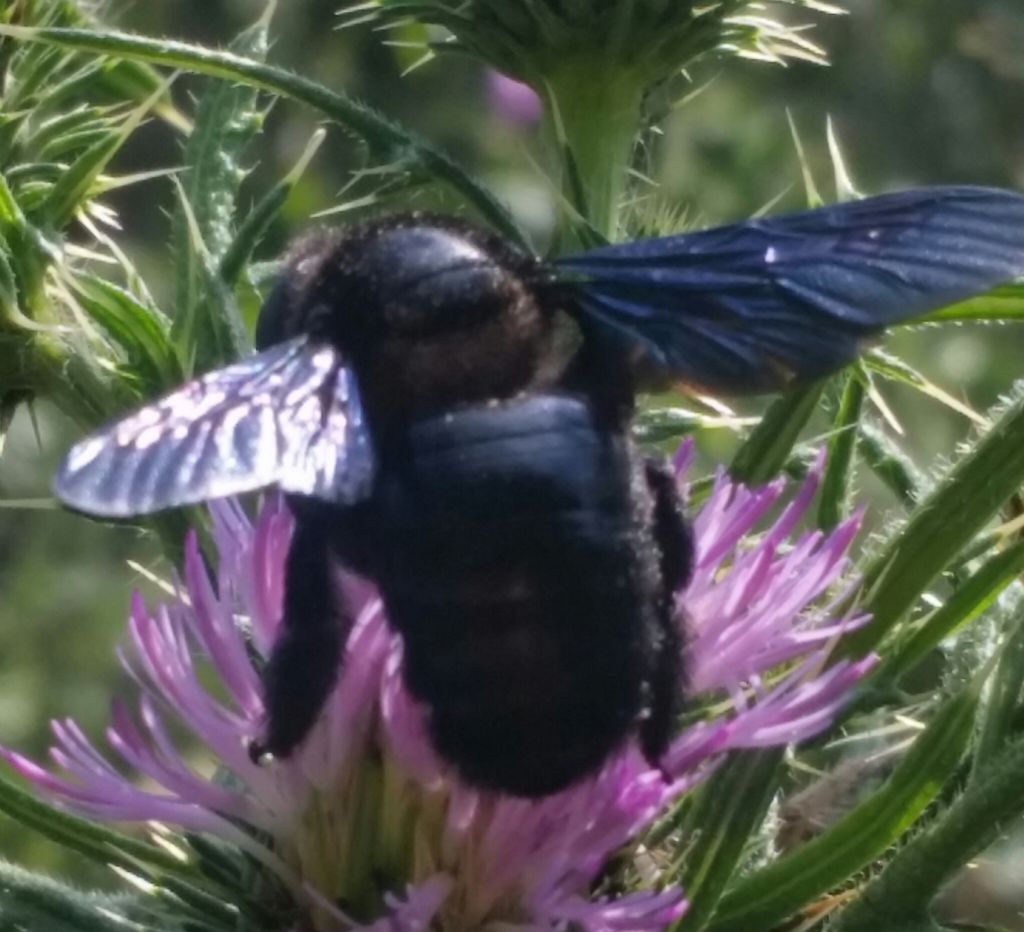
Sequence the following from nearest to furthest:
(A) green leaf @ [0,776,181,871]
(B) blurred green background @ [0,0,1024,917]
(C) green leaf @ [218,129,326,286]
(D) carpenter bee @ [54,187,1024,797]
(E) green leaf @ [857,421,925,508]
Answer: (D) carpenter bee @ [54,187,1024,797] < (A) green leaf @ [0,776,181,871] < (C) green leaf @ [218,129,326,286] < (E) green leaf @ [857,421,925,508] < (B) blurred green background @ [0,0,1024,917]

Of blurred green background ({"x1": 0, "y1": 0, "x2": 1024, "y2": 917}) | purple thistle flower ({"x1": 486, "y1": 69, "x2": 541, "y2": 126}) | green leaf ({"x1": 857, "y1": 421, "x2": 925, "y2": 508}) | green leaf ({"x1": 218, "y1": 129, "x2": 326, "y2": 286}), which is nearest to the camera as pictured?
green leaf ({"x1": 218, "y1": 129, "x2": 326, "y2": 286})

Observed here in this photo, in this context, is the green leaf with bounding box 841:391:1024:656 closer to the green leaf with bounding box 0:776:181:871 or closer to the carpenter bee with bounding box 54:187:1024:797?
the carpenter bee with bounding box 54:187:1024:797

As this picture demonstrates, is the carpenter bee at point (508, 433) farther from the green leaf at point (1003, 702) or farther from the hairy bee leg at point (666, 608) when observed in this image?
the green leaf at point (1003, 702)

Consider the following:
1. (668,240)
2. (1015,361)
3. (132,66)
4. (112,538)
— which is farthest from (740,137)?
(668,240)

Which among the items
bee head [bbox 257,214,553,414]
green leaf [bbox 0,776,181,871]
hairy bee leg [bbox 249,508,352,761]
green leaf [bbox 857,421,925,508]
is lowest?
green leaf [bbox 857,421,925,508]

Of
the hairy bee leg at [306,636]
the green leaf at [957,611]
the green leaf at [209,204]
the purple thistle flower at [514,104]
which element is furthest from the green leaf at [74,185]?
the purple thistle flower at [514,104]

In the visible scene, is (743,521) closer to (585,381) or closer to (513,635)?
(585,381)

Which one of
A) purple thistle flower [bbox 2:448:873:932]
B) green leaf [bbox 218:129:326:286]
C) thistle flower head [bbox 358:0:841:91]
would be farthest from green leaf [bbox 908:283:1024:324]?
green leaf [bbox 218:129:326:286]
